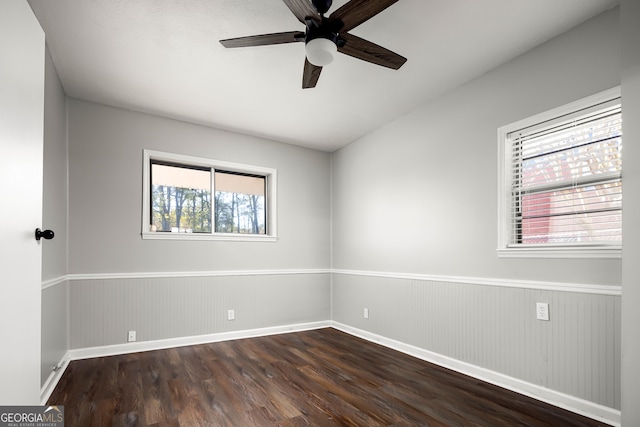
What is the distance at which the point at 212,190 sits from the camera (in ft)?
14.3

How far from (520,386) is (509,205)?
4.74 ft

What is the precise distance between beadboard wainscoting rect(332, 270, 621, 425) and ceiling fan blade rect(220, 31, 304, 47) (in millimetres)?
2468

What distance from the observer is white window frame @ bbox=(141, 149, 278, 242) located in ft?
12.6

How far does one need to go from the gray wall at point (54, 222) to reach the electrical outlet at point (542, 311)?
370 centimetres

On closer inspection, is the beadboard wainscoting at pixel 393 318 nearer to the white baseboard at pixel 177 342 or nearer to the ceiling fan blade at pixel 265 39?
the white baseboard at pixel 177 342

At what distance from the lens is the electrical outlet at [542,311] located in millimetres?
2479

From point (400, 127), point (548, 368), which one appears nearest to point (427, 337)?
point (548, 368)

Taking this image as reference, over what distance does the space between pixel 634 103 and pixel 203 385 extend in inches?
137

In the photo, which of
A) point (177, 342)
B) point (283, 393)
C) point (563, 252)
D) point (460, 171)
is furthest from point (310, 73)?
point (177, 342)

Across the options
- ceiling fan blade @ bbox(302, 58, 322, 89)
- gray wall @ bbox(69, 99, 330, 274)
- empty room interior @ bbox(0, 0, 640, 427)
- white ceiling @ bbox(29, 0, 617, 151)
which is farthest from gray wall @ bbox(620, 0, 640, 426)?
gray wall @ bbox(69, 99, 330, 274)

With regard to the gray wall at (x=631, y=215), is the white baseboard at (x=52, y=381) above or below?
below

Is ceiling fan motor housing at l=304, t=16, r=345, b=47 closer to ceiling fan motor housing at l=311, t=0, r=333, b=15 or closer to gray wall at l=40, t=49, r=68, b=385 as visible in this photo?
ceiling fan motor housing at l=311, t=0, r=333, b=15

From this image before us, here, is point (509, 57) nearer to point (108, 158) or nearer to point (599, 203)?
point (599, 203)

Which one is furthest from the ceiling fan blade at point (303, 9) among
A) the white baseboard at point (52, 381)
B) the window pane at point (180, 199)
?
the white baseboard at point (52, 381)
